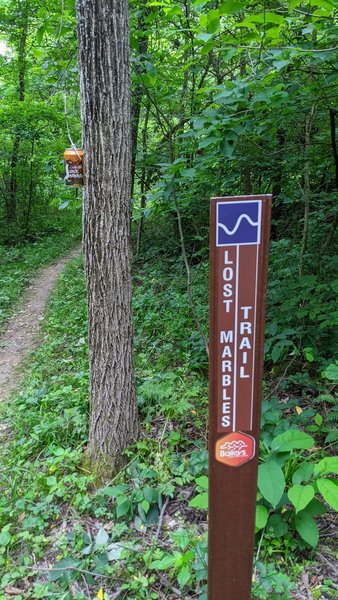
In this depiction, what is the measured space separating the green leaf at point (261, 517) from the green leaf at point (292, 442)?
0.36 metres

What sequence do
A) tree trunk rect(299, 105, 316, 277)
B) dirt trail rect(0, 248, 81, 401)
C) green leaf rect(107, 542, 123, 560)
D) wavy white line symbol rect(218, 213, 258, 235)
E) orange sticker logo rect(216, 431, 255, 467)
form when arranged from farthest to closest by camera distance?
dirt trail rect(0, 248, 81, 401) < tree trunk rect(299, 105, 316, 277) < green leaf rect(107, 542, 123, 560) < orange sticker logo rect(216, 431, 255, 467) < wavy white line symbol rect(218, 213, 258, 235)

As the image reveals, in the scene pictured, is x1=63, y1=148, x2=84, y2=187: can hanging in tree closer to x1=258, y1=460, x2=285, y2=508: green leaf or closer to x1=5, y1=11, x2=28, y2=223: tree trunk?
x1=258, y1=460, x2=285, y2=508: green leaf

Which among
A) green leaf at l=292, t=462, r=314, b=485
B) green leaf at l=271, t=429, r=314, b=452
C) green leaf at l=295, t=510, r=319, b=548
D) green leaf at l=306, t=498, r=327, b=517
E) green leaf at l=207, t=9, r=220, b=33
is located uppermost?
green leaf at l=207, t=9, r=220, b=33

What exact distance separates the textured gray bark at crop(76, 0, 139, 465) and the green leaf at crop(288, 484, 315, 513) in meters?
1.50

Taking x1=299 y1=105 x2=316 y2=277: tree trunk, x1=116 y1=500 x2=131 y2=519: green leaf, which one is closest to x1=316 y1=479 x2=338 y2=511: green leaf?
x1=116 y1=500 x2=131 y2=519: green leaf

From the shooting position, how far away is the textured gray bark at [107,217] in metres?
2.71

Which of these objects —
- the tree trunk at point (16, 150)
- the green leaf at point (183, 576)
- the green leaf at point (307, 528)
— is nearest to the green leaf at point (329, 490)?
the green leaf at point (307, 528)

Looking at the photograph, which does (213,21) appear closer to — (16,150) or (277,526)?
(277,526)

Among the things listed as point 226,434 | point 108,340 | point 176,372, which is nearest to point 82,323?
point 176,372

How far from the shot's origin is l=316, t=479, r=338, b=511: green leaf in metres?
2.20

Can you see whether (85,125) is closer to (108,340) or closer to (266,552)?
(108,340)

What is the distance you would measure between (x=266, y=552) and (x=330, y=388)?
1.71m

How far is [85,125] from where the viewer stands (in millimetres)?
2826

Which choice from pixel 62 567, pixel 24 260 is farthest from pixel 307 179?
pixel 24 260
